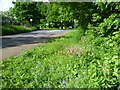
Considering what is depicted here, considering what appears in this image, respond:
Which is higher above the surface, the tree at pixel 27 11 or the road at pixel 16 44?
the tree at pixel 27 11

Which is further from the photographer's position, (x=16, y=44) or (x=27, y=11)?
(x=27, y=11)

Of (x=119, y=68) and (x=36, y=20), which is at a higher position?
(x=36, y=20)

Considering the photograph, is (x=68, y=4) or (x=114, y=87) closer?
(x=114, y=87)

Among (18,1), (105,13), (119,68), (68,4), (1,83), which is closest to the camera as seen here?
(119,68)

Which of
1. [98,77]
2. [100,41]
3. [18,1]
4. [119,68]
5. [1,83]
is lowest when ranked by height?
[1,83]

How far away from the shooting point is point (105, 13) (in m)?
5.93

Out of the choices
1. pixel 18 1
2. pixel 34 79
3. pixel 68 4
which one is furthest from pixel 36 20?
pixel 34 79

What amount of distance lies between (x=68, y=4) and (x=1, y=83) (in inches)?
183

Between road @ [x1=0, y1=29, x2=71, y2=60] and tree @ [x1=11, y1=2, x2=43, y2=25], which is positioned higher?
tree @ [x1=11, y1=2, x2=43, y2=25]

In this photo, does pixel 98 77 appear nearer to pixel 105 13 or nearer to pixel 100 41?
pixel 100 41

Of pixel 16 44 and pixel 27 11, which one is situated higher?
pixel 27 11

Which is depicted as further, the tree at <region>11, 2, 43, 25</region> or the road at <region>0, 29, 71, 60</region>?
the tree at <region>11, 2, 43, 25</region>

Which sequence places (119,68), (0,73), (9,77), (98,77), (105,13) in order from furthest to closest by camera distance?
(105,13) < (0,73) < (9,77) < (98,77) < (119,68)

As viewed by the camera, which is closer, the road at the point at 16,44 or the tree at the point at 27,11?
the road at the point at 16,44
